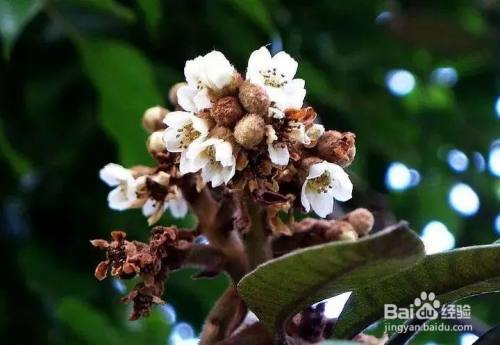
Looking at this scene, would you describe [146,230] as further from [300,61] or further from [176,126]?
[176,126]

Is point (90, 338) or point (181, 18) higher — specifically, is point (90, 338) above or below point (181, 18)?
below

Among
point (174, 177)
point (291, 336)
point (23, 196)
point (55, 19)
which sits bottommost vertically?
point (291, 336)

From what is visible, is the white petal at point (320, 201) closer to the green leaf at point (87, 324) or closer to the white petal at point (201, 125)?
the white petal at point (201, 125)

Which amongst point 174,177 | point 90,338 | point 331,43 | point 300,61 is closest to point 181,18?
point 300,61

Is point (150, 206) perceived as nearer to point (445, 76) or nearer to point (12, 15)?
point (12, 15)

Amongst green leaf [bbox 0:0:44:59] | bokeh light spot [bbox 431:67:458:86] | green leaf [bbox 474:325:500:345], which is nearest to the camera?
green leaf [bbox 474:325:500:345]

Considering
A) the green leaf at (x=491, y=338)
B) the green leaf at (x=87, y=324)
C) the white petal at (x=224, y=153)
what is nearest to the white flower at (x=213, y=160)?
the white petal at (x=224, y=153)

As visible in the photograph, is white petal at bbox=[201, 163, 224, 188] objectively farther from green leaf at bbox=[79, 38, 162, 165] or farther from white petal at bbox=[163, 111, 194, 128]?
green leaf at bbox=[79, 38, 162, 165]

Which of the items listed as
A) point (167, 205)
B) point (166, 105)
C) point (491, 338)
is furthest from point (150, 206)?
point (166, 105)

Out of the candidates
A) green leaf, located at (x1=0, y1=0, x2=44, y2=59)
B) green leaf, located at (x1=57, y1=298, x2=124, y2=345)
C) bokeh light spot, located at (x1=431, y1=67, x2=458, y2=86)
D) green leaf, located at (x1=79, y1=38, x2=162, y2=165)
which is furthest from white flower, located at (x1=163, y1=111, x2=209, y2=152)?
bokeh light spot, located at (x1=431, y1=67, x2=458, y2=86)
